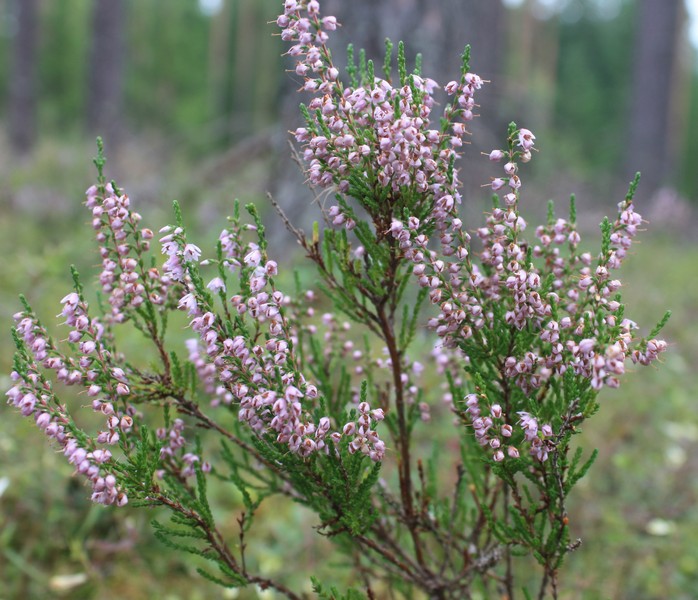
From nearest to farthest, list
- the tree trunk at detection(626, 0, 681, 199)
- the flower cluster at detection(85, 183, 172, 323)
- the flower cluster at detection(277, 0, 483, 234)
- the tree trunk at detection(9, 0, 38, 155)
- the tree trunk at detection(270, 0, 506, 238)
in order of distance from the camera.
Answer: the flower cluster at detection(277, 0, 483, 234) < the flower cluster at detection(85, 183, 172, 323) < the tree trunk at detection(270, 0, 506, 238) < the tree trunk at detection(626, 0, 681, 199) < the tree trunk at detection(9, 0, 38, 155)

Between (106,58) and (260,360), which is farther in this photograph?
(106,58)

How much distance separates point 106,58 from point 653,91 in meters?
12.8

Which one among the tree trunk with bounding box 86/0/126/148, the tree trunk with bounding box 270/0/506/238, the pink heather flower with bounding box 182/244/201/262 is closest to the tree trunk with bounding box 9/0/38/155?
the tree trunk with bounding box 86/0/126/148

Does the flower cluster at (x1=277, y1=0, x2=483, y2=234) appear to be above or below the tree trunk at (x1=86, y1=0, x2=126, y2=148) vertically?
below

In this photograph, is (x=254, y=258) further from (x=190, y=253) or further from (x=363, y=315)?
(x=363, y=315)

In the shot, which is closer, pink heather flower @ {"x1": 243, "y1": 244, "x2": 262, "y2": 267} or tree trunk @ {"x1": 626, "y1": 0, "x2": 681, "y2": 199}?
pink heather flower @ {"x1": 243, "y1": 244, "x2": 262, "y2": 267}

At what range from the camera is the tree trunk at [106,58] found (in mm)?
14820

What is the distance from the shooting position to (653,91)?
15773 millimetres

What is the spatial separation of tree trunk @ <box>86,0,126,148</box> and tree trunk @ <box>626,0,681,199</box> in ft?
39.6

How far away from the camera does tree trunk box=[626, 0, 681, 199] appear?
15344mm

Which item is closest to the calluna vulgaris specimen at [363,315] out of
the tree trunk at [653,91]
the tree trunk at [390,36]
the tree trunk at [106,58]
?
the tree trunk at [390,36]

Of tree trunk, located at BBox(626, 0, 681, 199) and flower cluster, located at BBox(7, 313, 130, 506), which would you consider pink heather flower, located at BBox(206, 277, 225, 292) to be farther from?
tree trunk, located at BBox(626, 0, 681, 199)

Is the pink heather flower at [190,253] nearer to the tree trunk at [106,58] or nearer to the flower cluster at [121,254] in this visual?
the flower cluster at [121,254]

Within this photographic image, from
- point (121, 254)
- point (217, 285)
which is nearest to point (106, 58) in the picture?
point (121, 254)
